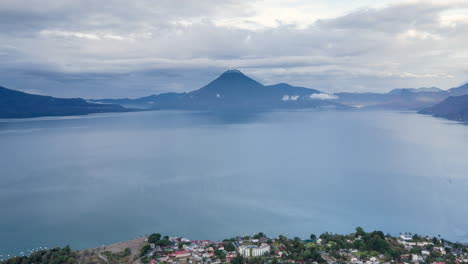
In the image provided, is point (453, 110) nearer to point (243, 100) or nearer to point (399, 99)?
point (399, 99)

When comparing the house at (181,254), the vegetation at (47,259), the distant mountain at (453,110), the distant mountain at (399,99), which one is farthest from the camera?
the distant mountain at (399,99)

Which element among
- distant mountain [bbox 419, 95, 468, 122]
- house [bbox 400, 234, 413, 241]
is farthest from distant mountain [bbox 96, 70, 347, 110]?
house [bbox 400, 234, 413, 241]

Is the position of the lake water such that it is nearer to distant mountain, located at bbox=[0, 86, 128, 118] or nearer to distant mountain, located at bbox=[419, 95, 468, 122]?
distant mountain, located at bbox=[419, 95, 468, 122]

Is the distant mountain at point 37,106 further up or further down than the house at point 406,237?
further up

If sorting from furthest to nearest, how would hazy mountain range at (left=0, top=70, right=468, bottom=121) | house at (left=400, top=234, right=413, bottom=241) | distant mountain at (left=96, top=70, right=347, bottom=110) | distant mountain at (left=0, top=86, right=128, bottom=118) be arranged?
distant mountain at (left=96, top=70, right=347, bottom=110) < hazy mountain range at (left=0, top=70, right=468, bottom=121) < distant mountain at (left=0, top=86, right=128, bottom=118) < house at (left=400, top=234, right=413, bottom=241)

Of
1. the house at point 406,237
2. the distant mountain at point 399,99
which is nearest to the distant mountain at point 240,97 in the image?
the distant mountain at point 399,99

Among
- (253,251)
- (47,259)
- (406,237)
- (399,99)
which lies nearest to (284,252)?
(253,251)

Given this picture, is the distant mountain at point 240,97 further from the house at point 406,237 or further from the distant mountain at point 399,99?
the house at point 406,237

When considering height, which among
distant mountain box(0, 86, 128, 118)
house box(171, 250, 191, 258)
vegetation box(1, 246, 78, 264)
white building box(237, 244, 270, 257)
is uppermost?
distant mountain box(0, 86, 128, 118)

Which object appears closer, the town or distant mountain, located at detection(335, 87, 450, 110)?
the town

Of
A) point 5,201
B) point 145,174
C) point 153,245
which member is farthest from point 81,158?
point 153,245
